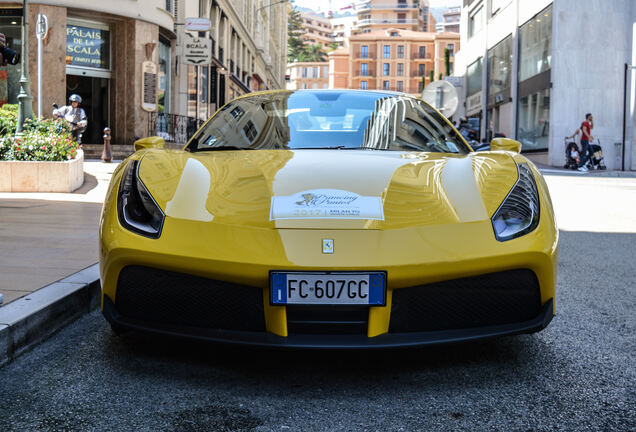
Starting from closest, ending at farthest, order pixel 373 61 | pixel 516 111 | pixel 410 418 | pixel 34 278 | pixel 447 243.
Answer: pixel 410 418
pixel 447 243
pixel 34 278
pixel 516 111
pixel 373 61

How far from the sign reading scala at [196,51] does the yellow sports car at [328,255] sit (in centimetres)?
1731

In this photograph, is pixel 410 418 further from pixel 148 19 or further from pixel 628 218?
pixel 148 19

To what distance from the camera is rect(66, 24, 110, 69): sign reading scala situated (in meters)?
21.6

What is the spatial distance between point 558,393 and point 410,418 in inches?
24.0

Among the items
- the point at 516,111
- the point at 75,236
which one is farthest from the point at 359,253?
the point at 516,111

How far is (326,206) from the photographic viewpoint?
265cm

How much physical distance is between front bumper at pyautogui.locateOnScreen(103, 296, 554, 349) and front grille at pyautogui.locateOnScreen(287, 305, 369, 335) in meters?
0.02

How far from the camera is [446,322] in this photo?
8.33ft

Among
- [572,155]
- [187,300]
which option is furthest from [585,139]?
[187,300]

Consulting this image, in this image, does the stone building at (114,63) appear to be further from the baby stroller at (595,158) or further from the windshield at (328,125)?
the windshield at (328,125)

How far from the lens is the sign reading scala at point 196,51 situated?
19656 mm

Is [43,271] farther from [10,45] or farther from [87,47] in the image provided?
[87,47]

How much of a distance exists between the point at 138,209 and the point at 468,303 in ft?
4.30

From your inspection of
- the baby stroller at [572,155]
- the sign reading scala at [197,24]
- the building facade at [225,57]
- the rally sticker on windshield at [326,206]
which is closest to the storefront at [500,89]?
the baby stroller at [572,155]
